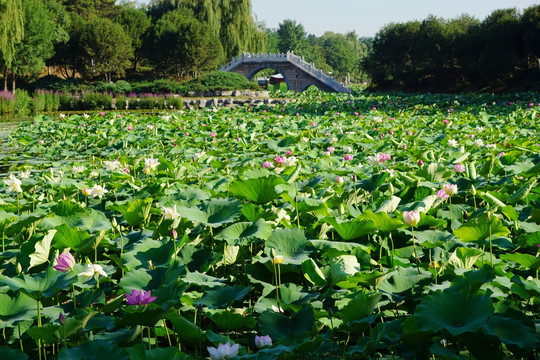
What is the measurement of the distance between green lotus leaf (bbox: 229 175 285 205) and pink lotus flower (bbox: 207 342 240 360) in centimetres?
93

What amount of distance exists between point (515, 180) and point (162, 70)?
35.6m

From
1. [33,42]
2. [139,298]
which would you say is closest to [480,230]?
[139,298]

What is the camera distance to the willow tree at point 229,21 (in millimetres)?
35781

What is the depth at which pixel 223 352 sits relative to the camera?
1155mm

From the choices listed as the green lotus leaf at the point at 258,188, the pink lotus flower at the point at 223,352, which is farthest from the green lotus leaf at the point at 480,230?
the pink lotus flower at the point at 223,352

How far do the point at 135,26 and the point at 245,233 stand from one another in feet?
128

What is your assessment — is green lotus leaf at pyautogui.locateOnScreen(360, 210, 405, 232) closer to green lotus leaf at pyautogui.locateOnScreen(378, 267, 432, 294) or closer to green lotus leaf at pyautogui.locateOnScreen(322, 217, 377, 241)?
green lotus leaf at pyautogui.locateOnScreen(322, 217, 377, 241)

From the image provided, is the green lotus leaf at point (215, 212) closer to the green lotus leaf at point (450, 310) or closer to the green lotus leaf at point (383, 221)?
the green lotus leaf at point (383, 221)

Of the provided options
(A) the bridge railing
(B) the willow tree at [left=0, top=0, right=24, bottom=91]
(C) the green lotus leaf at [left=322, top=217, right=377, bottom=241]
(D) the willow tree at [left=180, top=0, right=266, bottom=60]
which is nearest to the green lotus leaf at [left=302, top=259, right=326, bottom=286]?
(C) the green lotus leaf at [left=322, top=217, right=377, bottom=241]

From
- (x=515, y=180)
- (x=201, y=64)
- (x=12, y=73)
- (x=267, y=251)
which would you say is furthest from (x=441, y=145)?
(x=201, y=64)

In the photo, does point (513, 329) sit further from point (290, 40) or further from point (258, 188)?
point (290, 40)

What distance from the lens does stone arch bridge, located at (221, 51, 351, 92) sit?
35219 mm

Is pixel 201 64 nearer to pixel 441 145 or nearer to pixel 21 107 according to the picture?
pixel 21 107

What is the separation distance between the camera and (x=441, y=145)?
201 inches
